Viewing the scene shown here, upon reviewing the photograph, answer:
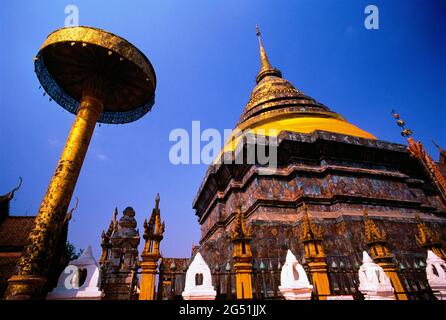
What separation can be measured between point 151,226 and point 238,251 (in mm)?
2184

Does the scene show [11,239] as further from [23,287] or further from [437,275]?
[437,275]

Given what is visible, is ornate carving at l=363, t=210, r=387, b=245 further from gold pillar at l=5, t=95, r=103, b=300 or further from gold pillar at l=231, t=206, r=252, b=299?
gold pillar at l=5, t=95, r=103, b=300

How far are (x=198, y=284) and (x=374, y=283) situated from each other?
3990 millimetres

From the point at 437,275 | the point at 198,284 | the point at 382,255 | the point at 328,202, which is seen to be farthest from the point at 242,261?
the point at 328,202

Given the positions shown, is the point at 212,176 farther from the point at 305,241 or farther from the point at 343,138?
the point at 305,241

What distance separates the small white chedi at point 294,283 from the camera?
4746 mm

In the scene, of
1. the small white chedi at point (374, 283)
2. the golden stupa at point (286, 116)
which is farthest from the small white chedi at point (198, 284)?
the golden stupa at point (286, 116)

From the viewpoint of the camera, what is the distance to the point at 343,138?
10570mm

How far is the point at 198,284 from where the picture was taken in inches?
189

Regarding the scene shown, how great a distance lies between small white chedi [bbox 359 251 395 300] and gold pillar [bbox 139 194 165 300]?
16.0 feet

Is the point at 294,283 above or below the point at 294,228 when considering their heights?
below

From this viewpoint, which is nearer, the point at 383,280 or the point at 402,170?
the point at 383,280
